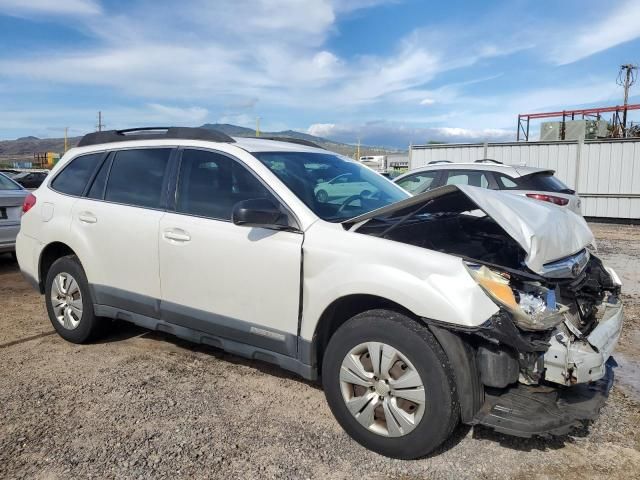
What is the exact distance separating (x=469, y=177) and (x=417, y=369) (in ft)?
21.7

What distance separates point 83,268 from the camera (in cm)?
443

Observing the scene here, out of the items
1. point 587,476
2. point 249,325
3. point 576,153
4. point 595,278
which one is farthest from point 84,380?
point 576,153

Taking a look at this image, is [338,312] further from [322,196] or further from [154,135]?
[154,135]

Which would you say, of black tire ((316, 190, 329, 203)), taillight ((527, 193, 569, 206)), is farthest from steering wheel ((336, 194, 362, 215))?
taillight ((527, 193, 569, 206))

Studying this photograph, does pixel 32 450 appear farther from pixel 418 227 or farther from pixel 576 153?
pixel 576 153

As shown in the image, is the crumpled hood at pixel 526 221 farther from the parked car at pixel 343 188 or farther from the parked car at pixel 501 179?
the parked car at pixel 501 179

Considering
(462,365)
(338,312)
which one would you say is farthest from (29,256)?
(462,365)

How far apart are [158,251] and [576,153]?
1517cm

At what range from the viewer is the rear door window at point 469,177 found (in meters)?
8.60

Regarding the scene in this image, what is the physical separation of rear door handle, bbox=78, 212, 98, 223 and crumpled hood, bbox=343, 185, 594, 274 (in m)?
2.34

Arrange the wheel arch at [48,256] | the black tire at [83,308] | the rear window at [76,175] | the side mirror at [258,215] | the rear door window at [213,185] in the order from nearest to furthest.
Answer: the side mirror at [258,215] < the rear door window at [213,185] < the black tire at [83,308] < the rear window at [76,175] < the wheel arch at [48,256]

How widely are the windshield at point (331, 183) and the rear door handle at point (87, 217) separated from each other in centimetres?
161

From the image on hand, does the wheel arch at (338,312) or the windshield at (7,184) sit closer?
the wheel arch at (338,312)

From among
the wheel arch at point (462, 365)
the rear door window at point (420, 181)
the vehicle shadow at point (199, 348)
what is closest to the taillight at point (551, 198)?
the rear door window at point (420, 181)
